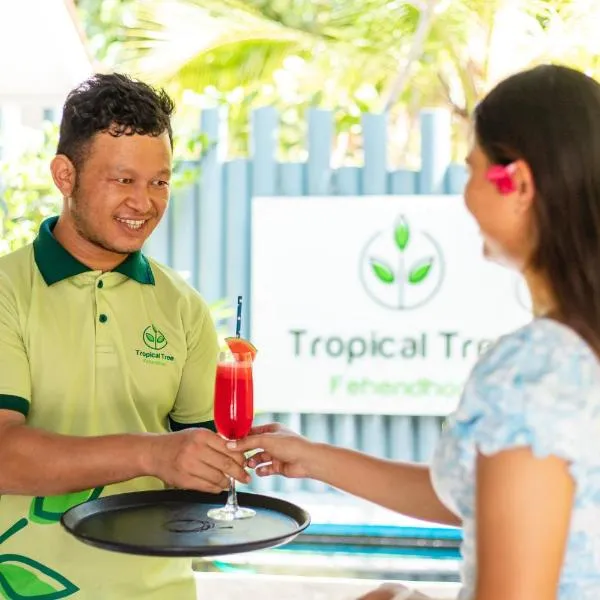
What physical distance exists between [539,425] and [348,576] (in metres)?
4.80

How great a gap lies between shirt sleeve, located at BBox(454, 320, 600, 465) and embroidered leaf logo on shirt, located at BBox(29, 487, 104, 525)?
1112 millimetres

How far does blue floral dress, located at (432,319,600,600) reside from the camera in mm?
1232

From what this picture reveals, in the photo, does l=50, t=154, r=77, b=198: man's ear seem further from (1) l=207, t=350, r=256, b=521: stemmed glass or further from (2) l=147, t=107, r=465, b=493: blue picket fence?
(2) l=147, t=107, r=465, b=493: blue picket fence

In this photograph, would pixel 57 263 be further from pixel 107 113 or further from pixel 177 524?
pixel 177 524

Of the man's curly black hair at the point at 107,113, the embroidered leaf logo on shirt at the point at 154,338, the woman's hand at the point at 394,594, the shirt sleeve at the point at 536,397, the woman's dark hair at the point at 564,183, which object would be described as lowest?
the woman's hand at the point at 394,594

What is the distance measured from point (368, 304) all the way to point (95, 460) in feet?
14.6

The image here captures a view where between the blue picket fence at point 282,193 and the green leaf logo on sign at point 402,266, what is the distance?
0.26 meters

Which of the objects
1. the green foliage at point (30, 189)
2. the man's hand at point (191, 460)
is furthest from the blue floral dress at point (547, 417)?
the green foliage at point (30, 189)

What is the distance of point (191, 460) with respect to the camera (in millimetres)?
2018

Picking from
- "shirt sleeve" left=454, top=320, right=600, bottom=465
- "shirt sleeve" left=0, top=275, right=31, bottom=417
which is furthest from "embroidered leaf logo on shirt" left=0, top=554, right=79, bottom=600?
"shirt sleeve" left=454, top=320, right=600, bottom=465

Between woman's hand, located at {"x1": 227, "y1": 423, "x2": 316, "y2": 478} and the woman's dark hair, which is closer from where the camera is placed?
the woman's dark hair

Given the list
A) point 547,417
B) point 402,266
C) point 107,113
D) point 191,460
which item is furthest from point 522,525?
point 402,266

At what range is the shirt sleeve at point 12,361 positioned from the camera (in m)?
2.10

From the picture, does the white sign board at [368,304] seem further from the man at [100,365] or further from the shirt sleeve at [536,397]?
the shirt sleeve at [536,397]
